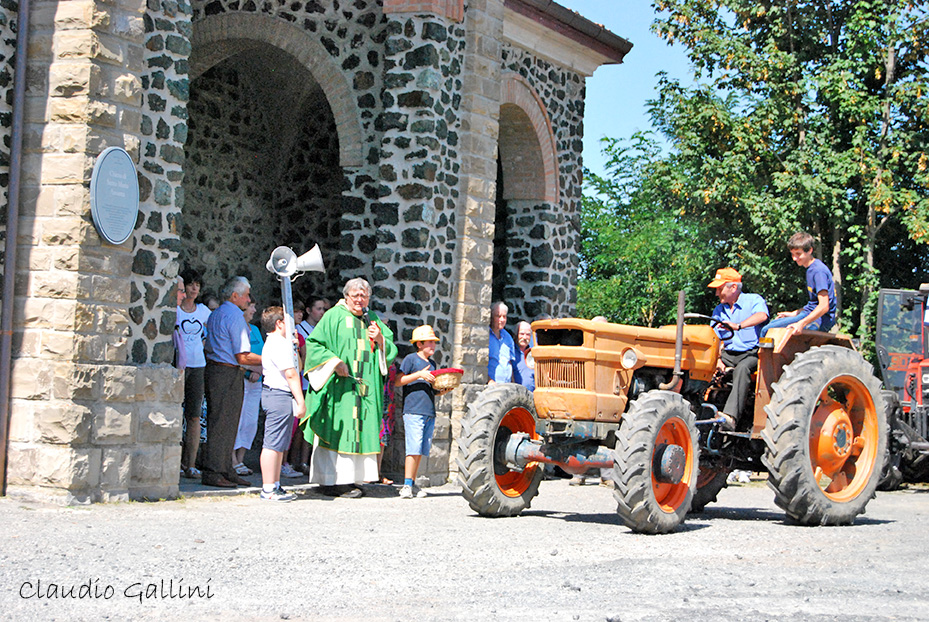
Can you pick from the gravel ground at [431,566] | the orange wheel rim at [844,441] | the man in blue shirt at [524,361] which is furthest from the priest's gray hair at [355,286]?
the orange wheel rim at [844,441]

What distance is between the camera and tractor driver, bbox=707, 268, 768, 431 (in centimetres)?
828

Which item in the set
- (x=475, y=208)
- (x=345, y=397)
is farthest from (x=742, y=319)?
(x=475, y=208)

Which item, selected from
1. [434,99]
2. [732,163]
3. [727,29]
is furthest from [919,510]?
[727,29]

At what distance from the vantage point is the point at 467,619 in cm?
444

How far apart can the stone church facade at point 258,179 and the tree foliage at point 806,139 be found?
15.0 feet

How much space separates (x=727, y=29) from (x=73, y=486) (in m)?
15.7

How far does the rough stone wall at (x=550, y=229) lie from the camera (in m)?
14.4

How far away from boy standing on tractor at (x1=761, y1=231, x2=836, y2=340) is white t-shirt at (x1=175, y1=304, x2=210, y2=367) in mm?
4556

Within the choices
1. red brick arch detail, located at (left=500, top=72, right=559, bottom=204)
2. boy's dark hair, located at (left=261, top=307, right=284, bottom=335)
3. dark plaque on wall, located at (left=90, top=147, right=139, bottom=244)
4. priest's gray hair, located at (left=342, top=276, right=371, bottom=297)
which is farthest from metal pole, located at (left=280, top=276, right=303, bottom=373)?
red brick arch detail, located at (left=500, top=72, right=559, bottom=204)

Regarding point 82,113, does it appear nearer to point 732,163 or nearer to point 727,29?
point 732,163

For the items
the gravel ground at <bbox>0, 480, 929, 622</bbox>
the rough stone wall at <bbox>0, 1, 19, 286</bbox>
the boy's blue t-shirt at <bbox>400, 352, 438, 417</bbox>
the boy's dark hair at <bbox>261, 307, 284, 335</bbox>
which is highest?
the rough stone wall at <bbox>0, 1, 19, 286</bbox>

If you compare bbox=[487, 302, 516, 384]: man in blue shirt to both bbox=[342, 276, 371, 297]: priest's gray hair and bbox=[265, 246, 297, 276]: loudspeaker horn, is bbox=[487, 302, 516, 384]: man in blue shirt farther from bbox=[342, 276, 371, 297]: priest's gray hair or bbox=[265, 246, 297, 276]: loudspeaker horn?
bbox=[265, 246, 297, 276]: loudspeaker horn

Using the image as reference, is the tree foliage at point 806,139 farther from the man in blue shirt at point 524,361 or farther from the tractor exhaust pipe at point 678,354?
the tractor exhaust pipe at point 678,354

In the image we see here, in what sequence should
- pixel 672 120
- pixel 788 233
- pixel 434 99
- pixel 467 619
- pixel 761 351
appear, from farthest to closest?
pixel 672 120
pixel 788 233
pixel 434 99
pixel 761 351
pixel 467 619
